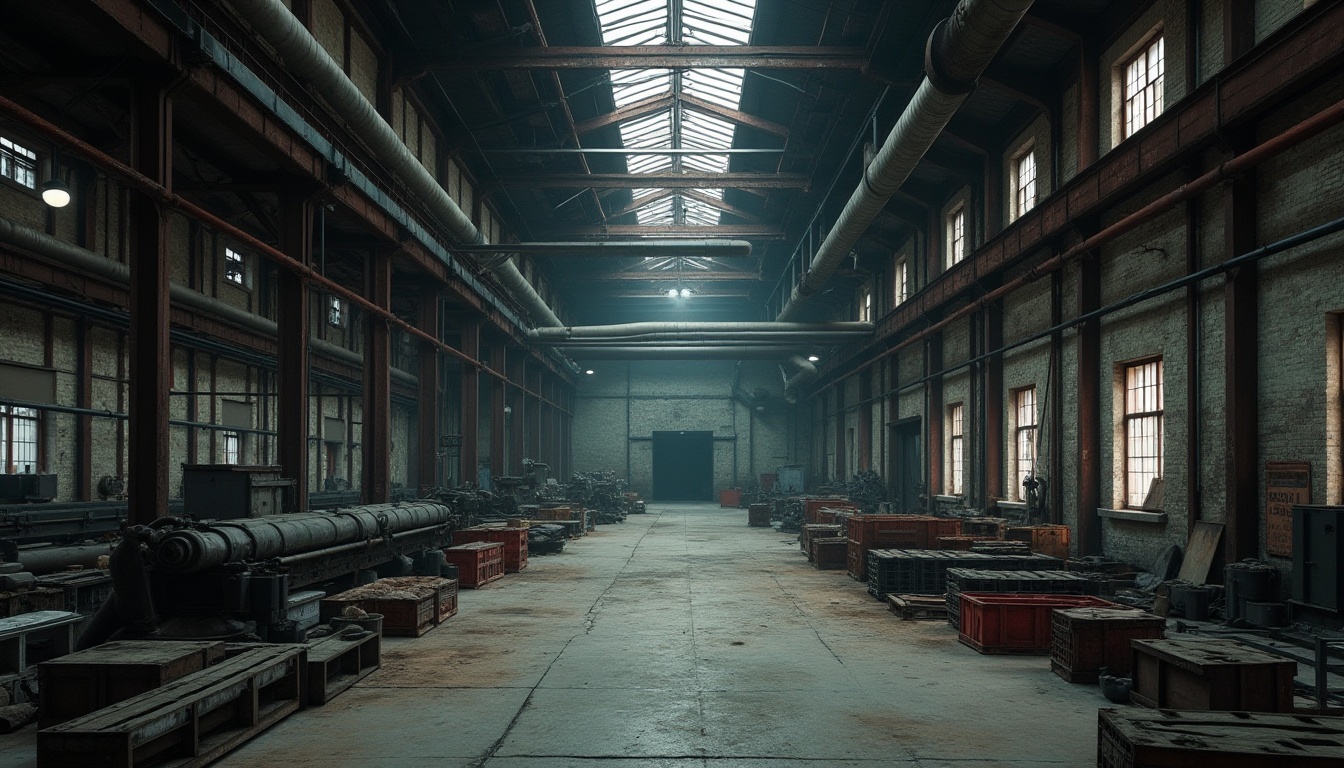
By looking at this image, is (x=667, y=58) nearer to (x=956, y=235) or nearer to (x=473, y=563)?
(x=956, y=235)

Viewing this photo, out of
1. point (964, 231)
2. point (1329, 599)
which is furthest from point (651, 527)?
point (1329, 599)

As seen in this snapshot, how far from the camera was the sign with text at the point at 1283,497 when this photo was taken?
8.36m

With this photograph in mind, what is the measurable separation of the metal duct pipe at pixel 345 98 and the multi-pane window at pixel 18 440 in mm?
6740

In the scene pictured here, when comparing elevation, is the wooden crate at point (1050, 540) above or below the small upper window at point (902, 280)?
below

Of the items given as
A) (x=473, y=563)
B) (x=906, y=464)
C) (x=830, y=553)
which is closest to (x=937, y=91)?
(x=830, y=553)

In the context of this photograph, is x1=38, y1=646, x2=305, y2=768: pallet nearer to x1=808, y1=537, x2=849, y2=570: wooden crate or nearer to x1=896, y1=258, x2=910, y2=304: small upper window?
x1=808, y1=537, x2=849, y2=570: wooden crate

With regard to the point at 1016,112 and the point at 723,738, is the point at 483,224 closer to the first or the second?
the point at 1016,112

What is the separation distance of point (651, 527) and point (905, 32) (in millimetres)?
14790

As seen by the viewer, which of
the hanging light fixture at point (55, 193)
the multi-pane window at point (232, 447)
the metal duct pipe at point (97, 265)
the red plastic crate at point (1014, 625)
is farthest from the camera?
the multi-pane window at point (232, 447)

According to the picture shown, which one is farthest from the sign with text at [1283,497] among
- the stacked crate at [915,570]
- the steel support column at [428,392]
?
the steel support column at [428,392]

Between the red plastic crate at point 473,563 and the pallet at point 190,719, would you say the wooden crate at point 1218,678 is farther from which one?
the red plastic crate at point 473,563

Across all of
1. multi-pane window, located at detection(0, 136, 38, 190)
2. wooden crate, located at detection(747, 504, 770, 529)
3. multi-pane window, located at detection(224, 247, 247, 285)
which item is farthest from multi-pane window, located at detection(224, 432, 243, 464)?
wooden crate, located at detection(747, 504, 770, 529)

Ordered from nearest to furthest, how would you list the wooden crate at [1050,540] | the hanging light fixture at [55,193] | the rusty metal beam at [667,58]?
the hanging light fixture at [55,193] < the wooden crate at [1050,540] < the rusty metal beam at [667,58]

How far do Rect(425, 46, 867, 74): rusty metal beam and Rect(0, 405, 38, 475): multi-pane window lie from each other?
826 cm
